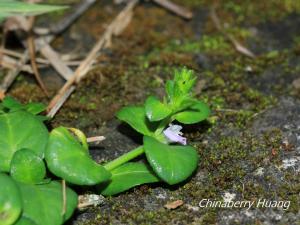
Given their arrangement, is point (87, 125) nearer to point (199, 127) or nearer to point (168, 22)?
point (199, 127)

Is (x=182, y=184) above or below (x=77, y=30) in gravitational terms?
below

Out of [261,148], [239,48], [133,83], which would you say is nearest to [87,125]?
[133,83]

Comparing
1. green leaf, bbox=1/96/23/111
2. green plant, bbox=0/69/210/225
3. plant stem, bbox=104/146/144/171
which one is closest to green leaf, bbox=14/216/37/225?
green plant, bbox=0/69/210/225

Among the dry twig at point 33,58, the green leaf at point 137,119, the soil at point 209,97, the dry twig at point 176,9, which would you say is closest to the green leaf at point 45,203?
the soil at point 209,97

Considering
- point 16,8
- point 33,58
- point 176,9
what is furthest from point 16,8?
point 176,9

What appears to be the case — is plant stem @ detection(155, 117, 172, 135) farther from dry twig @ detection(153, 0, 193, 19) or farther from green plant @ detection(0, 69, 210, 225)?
dry twig @ detection(153, 0, 193, 19)

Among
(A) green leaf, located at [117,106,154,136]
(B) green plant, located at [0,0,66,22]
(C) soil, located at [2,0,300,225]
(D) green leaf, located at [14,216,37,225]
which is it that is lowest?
(C) soil, located at [2,0,300,225]

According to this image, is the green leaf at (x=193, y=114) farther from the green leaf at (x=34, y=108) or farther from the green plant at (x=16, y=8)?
the green plant at (x=16, y=8)
